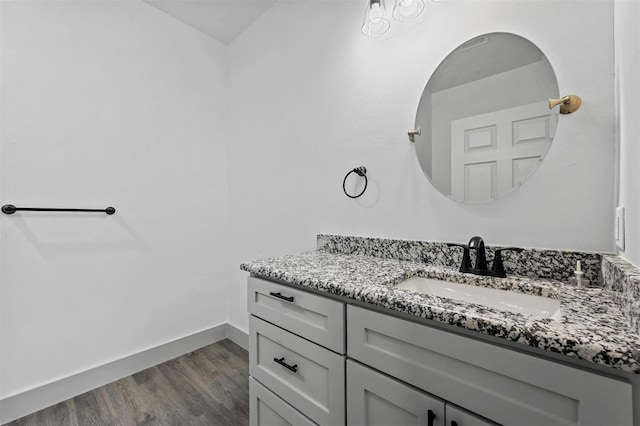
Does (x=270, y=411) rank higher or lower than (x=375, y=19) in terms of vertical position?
lower

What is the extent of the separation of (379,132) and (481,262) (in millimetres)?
766

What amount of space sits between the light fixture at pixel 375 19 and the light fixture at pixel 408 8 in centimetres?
7

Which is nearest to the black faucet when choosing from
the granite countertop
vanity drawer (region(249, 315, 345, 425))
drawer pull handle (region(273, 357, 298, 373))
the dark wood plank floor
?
the granite countertop

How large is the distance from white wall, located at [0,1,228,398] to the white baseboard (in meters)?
0.04

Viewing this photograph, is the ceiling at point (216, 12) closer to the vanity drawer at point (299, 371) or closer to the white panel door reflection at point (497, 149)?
the white panel door reflection at point (497, 149)

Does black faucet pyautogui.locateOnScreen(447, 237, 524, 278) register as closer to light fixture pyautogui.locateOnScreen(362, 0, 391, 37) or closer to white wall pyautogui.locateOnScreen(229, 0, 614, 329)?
white wall pyautogui.locateOnScreen(229, 0, 614, 329)

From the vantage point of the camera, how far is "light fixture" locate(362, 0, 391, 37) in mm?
1325

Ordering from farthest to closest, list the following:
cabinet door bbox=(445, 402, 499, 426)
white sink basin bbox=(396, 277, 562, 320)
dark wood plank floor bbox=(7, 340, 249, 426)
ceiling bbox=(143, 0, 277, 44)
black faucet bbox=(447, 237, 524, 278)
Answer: ceiling bbox=(143, 0, 277, 44), dark wood plank floor bbox=(7, 340, 249, 426), black faucet bbox=(447, 237, 524, 278), white sink basin bbox=(396, 277, 562, 320), cabinet door bbox=(445, 402, 499, 426)

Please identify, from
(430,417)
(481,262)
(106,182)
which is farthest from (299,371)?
(106,182)

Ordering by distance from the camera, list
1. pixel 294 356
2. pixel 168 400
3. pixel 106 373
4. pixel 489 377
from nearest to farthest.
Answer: pixel 489 377 < pixel 294 356 < pixel 168 400 < pixel 106 373

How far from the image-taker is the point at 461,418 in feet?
2.15

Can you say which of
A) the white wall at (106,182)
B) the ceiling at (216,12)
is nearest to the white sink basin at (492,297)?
the white wall at (106,182)

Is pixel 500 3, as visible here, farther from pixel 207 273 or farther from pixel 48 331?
pixel 48 331

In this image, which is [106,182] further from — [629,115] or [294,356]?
[629,115]
